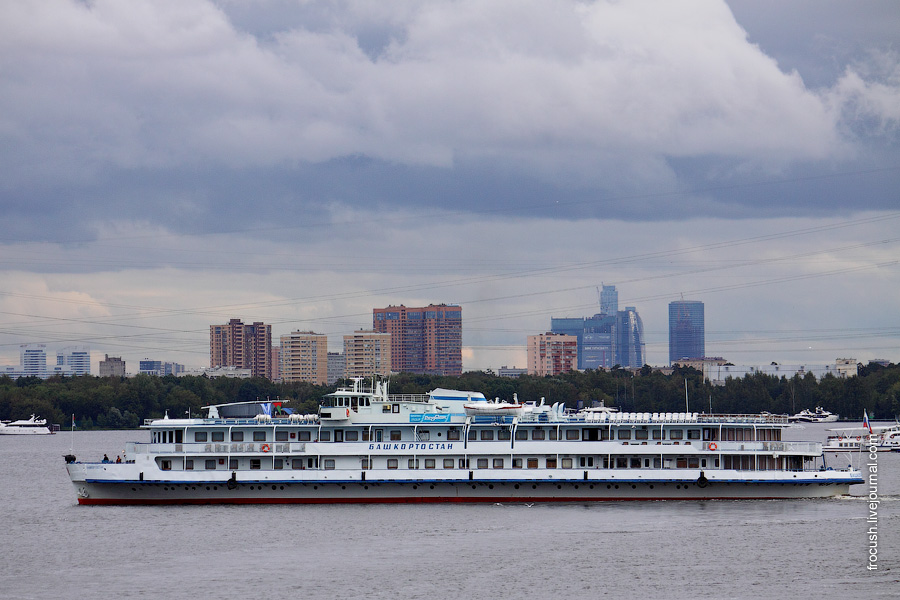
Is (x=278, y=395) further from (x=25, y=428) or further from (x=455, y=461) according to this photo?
(x=455, y=461)

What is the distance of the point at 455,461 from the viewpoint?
7056 cm

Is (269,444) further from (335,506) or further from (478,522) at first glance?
(478,522)

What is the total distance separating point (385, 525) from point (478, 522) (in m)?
4.68

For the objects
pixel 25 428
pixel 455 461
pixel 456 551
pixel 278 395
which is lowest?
pixel 456 551

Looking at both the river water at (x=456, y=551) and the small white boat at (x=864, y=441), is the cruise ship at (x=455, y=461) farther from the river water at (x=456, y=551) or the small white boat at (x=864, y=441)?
the small white boat at (x=864, y=441)

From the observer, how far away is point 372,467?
70.6 metres

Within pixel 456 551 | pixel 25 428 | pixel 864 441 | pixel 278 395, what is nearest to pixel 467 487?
pixel 456 551

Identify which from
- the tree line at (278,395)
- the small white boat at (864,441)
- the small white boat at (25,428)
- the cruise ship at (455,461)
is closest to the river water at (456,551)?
the cruise ship at (455,461)

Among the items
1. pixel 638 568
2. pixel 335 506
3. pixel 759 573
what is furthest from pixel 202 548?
pixel 759 573

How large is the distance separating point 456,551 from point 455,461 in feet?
51.2

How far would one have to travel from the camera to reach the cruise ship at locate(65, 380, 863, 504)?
6975 cm

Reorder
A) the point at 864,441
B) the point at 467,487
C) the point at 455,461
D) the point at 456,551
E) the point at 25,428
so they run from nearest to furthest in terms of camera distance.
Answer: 1. the point at 456,551
2. the point at 467,487
3. the point at 455,461
4. the point at 864,441
5. the point at 25,428

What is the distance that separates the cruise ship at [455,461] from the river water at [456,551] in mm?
1274

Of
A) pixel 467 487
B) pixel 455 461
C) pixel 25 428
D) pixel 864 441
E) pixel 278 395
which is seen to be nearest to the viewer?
pixel 467 487
